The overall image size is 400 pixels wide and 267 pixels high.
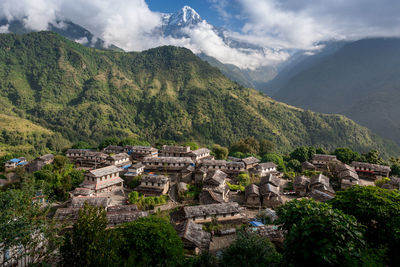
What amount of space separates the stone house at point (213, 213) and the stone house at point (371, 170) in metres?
47.0

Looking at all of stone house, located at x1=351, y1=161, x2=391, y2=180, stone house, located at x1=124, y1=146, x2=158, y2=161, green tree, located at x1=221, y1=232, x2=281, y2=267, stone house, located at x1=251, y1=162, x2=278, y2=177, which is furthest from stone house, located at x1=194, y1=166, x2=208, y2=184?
stone house, located at x1=351, y1=161, x2=391, y2=180

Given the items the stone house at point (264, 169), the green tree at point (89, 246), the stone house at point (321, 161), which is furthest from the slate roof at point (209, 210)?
the stone house at point (321, 161)

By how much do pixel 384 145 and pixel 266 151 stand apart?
132 metres

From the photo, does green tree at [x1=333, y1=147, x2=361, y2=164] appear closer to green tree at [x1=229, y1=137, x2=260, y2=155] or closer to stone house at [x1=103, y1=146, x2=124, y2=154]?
green tree at [x1=229, y1=137, x2=260, y2=155]

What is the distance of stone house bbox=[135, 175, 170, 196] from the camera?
4344 centimetres

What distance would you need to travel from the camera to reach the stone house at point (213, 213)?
31.6 metres

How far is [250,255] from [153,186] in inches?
1141

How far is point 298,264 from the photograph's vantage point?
1228 centimetres

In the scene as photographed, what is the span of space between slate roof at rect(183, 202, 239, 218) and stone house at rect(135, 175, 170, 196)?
12294 millimetres

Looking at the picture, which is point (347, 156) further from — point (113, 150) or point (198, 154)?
point (113, 150)

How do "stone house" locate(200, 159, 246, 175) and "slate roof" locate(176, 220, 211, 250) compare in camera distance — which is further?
"stone house" locate(200, 159, 246, 175)

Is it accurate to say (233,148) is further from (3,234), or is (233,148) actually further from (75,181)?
(3,234)

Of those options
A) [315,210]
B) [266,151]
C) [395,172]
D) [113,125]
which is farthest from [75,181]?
[113,125]

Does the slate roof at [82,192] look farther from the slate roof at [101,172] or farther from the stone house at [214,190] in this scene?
the stone house at [214,190]
